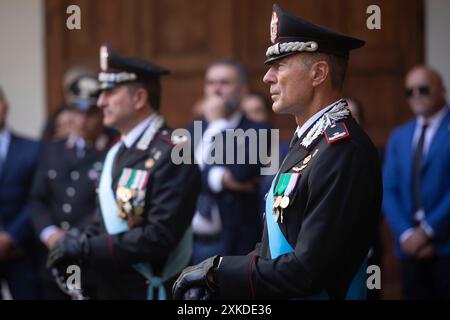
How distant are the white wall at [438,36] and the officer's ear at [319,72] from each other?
362 centimetres

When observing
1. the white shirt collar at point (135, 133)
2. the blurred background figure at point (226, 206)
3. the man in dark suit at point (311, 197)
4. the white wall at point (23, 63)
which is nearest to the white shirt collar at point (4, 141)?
the white wall at point (23, 63)

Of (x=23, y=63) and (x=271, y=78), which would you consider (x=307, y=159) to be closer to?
(x=271, y=78)

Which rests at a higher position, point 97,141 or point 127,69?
point 127,69

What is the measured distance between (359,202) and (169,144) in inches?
57.6

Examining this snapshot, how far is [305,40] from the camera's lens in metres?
3.18

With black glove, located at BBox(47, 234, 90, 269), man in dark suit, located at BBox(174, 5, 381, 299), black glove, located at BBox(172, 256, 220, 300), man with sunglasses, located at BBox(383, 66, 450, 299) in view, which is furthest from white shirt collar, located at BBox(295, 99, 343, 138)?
man with sunglasses, located at BBox(383, 66, 450, 299)

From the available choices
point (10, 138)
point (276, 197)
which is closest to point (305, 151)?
point (276, 197)

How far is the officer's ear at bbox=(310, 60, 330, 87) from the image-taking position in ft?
10.4

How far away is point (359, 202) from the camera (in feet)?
9.66

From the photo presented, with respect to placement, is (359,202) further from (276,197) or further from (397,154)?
(397,154)

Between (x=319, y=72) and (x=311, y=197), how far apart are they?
0.46 meters

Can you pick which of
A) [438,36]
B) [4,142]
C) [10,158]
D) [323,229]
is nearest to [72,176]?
[10,158]

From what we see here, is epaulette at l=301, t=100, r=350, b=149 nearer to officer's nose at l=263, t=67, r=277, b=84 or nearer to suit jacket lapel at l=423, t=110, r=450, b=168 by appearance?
officer's nose at l=263, t=67, r=277, b=84

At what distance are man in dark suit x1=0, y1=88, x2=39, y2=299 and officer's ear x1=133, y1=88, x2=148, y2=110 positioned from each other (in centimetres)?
188
